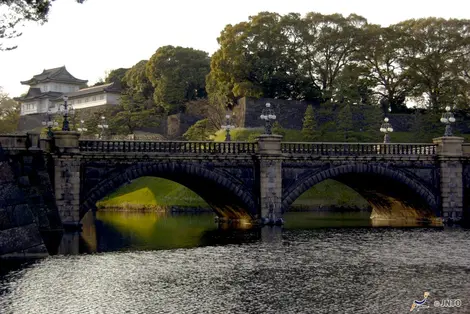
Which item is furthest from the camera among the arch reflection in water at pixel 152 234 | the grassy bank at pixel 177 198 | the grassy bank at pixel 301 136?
the grassy bank at pixel 301 136

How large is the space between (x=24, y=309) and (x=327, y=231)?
2908 centimetres

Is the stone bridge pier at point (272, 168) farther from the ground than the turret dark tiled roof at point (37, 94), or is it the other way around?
the turret dark tiled roof at point (37, 94)

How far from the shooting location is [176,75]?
101 m

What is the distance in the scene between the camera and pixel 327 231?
47500 mm

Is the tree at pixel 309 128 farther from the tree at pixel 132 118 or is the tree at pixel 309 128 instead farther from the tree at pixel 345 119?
the tree at pixel 132 118

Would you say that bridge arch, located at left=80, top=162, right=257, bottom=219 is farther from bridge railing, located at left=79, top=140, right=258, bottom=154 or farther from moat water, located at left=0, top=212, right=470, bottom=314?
moat water, located at left=0, top=212, right=470, bottom=314

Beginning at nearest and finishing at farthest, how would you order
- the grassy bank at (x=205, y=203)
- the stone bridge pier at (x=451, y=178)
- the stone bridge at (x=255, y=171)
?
1. the stone bridge at (x=255, y=171)
2. the stone bridge pier at (x=451, y=178)
3. the grassy bank at (x=205, y=203)

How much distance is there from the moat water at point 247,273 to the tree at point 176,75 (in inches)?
2210

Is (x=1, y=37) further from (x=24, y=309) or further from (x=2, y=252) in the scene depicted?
(x=24, y=309)

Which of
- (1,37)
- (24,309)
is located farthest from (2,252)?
(1,37)

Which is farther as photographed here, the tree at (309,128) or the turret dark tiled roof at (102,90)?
the turret dark tiled roof at (102,90)

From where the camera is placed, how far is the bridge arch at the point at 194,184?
148 feet

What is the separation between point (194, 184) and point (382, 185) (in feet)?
51.3

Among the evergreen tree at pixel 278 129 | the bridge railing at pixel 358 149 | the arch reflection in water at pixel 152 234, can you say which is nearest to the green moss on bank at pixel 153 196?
the arch reflection in water at pixel 152 234
